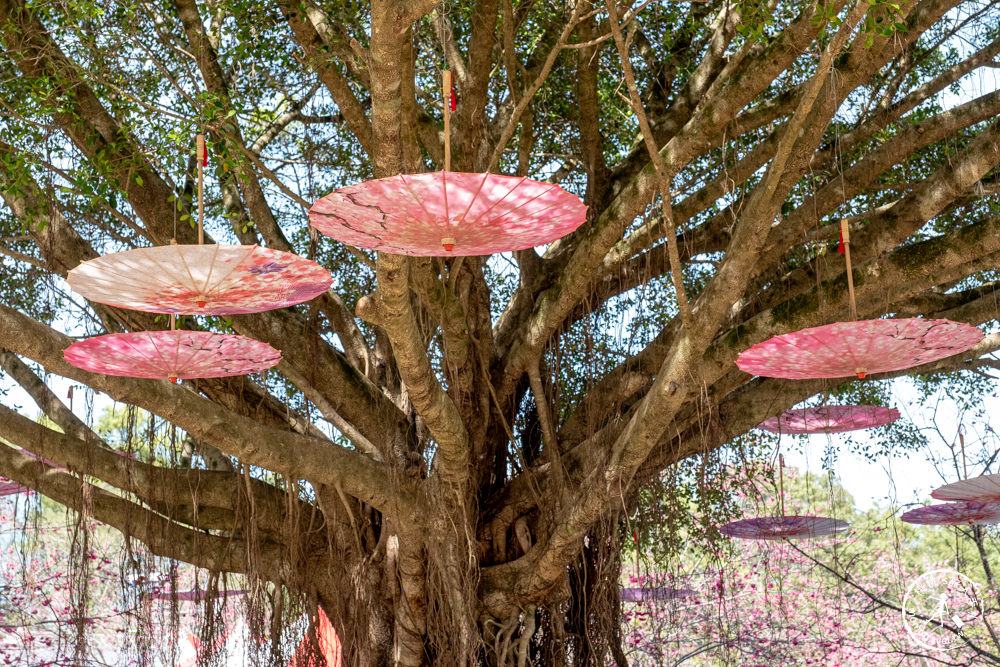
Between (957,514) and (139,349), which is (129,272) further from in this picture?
(957,514)

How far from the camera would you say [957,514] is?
538 cm

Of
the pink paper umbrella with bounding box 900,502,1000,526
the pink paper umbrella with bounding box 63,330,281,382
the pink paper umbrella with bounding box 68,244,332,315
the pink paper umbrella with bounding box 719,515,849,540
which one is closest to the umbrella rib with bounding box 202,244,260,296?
the pink paper umbrella with bounding box 68,244,332,315

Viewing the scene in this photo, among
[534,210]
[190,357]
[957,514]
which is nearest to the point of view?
[534,210]

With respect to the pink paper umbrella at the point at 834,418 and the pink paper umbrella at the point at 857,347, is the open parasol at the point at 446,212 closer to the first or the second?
the pink paper umbrella at the point at 857,347

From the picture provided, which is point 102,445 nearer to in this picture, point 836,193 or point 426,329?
point 426,329

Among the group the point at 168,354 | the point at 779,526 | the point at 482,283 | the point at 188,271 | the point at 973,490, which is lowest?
the point at 779,526

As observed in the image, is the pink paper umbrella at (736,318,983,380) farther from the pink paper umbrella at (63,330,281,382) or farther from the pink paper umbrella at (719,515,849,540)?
the pink paper umbrella at (719,515,849,540)

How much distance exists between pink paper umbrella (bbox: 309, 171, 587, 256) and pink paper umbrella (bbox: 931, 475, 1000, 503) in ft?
9.82

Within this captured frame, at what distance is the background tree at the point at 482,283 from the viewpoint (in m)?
3.50

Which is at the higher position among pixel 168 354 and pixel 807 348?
pixel 168 354

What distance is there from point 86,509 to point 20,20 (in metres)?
2.00

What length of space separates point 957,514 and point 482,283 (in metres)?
2.97

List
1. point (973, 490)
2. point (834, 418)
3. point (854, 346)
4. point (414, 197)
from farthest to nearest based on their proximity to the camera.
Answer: point (973, 490)
point (834, 418)
point (854, 346)
point (414, 197)

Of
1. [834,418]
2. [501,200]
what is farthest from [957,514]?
[501,200]
